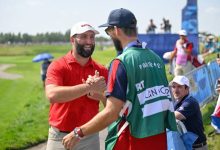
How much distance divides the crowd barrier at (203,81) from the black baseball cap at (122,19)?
6.69 meters

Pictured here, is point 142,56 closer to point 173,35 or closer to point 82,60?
point 82,60

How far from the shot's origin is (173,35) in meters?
20.4

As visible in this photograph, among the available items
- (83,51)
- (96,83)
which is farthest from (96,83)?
(83,51)

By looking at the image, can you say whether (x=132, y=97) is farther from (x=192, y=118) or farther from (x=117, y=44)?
(x=192, y=118)

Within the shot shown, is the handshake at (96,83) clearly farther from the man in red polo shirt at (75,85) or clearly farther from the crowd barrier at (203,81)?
the crowd barrier at (203,81)

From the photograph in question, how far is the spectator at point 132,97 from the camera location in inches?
138

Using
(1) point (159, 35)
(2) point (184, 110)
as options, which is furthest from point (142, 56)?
(1) point (159, 35)

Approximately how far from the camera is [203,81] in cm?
1169

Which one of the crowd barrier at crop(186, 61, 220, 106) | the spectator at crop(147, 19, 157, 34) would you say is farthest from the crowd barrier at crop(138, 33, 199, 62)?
the crowd barrier at crop(186, 61, 220, 106)

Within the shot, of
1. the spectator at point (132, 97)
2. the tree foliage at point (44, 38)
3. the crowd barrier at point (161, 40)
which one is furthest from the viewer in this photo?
the tree foliage at point (44, 38)

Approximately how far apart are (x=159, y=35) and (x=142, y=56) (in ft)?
55.8

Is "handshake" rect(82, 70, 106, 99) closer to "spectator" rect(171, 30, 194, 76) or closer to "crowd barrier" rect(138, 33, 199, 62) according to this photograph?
"spectator" rect(171, 30, 194, 76)

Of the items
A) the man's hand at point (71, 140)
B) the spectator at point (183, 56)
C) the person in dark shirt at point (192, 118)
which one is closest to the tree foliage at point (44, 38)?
the spectator at point (183, 56)

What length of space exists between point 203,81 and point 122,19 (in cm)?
837
